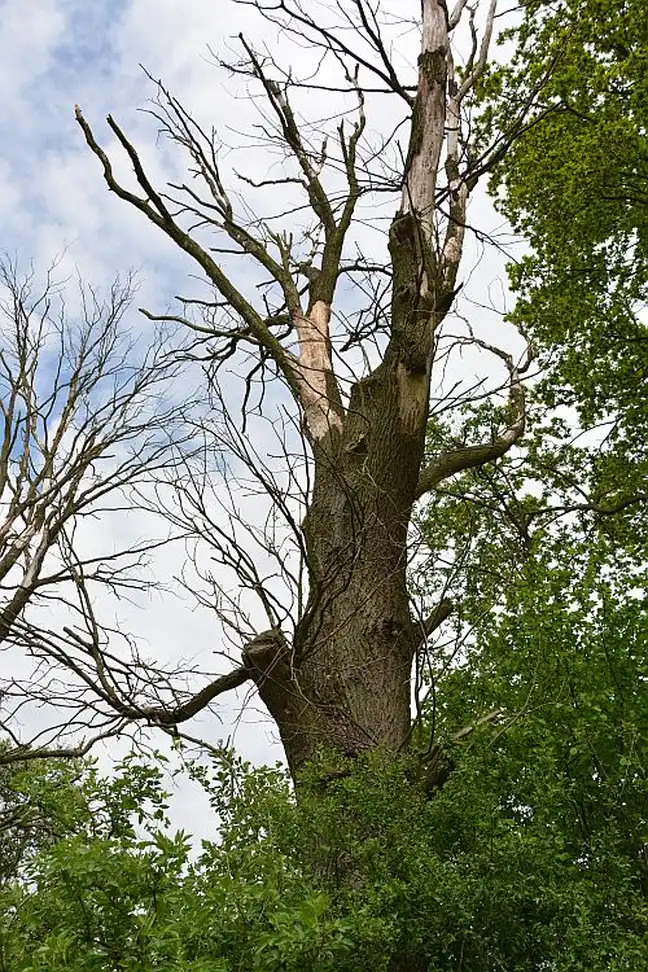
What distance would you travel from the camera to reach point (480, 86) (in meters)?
12.2

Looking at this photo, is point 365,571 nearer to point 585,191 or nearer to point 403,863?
point 403,863

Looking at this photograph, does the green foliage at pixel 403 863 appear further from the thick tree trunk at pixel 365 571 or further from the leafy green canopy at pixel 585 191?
the leafy green canopy at pixel 585 191

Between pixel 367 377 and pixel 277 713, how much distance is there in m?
2.44

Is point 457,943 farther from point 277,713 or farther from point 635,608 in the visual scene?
point 635,608

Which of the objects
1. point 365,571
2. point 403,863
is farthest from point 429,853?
point 365,571

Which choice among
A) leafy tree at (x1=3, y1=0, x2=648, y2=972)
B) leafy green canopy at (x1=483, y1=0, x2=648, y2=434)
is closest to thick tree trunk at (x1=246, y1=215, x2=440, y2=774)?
leafy tree at (x1=3, y1=0, x2=648, y2=972)

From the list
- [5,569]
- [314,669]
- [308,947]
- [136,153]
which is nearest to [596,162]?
[136,153]

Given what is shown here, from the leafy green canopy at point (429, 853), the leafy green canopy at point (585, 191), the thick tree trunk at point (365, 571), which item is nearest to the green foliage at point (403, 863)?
the leafy green canopy at point (429, 853)

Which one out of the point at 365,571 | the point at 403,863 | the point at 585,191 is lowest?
the point at 403,863

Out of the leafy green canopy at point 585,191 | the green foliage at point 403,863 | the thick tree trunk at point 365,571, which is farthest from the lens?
the leafy green canopy at point 585,191

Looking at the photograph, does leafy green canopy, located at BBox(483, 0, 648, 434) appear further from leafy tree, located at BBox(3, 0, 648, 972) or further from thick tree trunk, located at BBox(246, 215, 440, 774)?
thick tree trunk, located at BBox(246, 215, 440, 774)

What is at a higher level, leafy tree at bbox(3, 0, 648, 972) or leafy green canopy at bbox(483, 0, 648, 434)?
leafy green canopy at bbox(483, 0, 648, 434)

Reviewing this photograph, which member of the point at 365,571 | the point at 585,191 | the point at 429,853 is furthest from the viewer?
the point at 585,191

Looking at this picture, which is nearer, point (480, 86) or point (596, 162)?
point (596, 162)
